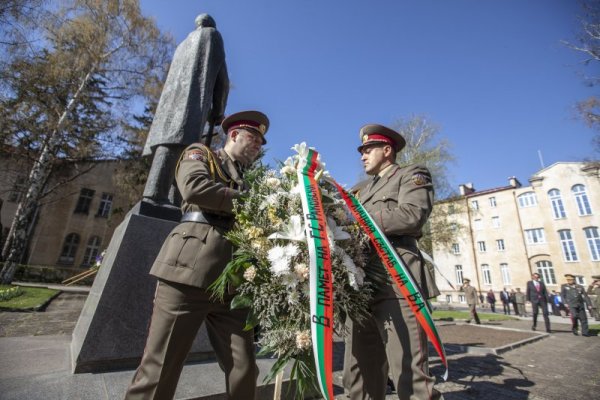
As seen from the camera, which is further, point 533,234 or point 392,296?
point 533,234

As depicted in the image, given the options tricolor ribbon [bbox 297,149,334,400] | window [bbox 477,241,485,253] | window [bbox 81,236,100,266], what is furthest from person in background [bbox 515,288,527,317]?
window [bbox 81,236,100,266]

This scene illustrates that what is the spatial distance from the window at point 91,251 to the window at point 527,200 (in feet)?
147

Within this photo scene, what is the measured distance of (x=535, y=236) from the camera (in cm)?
3272

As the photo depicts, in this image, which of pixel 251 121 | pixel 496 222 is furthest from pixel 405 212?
pixel 496 222

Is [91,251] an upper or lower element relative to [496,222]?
lower

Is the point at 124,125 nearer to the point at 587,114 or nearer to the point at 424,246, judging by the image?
the point at 424,246

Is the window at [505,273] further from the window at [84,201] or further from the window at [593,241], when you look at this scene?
the window at [84,201]

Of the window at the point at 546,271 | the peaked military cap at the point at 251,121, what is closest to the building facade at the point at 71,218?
the peaked military cap at the point at 251,121

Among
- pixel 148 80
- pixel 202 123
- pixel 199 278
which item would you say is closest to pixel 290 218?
pixel 199 278

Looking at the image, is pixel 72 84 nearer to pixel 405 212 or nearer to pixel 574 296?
pixel 405 212

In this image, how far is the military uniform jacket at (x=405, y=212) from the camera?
217 cm

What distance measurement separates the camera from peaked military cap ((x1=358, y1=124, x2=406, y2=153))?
9.10 ft

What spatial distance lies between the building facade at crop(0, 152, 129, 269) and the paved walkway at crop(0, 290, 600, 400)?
2073 centimetres

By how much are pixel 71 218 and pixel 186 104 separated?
28923 mm
